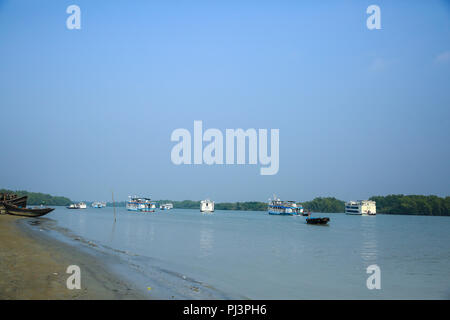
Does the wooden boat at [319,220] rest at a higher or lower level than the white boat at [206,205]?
higher

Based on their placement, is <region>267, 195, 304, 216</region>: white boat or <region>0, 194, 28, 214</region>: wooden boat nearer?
<region>0, 194, 28, 214</region>: wooden boat

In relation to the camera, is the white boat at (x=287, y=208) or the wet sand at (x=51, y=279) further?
the white boat at (x=287, y=208)

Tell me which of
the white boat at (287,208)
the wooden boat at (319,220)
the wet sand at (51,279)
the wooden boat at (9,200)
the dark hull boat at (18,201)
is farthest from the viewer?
the white boat at (287,208)

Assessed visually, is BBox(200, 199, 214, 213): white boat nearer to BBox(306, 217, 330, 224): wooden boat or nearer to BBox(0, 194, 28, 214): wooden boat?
BBox(306, 217, 330, 224): wooden boat

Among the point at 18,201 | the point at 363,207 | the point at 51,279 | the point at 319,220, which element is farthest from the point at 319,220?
the point at 363,207

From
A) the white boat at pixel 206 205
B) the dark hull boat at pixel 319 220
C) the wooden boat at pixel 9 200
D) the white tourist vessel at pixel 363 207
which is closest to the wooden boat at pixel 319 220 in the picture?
the dark hull boat at pixel 319 220

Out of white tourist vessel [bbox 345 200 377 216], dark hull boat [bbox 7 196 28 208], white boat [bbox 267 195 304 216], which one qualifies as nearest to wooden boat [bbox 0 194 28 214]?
dark hull boat [bbox 7 196 28 208]

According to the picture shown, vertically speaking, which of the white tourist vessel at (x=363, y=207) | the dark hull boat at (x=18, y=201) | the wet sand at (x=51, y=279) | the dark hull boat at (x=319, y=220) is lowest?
the white tourist vessel at (x=363, y=207)

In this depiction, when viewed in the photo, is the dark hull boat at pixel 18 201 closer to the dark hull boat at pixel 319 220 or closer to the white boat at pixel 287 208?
the dark hull boat at pixel 319 220

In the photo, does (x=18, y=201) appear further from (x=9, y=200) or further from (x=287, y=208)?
(x=287, y=208)

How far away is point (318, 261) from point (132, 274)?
1565 cm
